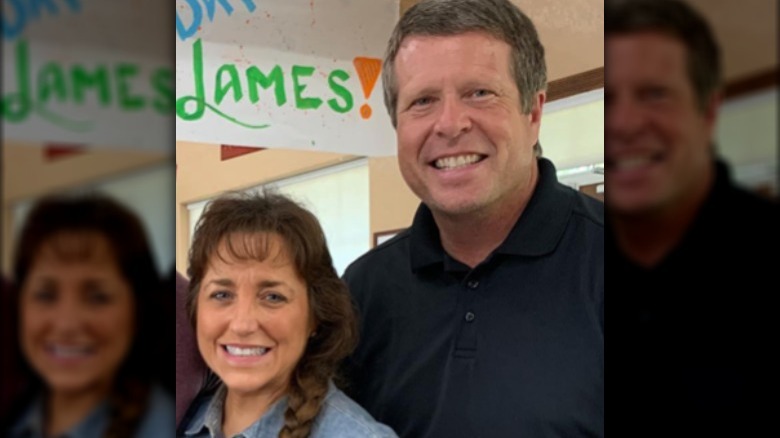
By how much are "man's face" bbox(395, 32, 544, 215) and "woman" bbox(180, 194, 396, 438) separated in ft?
0.53

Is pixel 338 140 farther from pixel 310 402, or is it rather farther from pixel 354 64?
pixel 310 402

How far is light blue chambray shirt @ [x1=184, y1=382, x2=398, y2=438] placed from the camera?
0.85 meters

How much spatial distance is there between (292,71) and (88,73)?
996 millimetres

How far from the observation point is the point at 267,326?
885 mm

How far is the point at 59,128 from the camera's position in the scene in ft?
0.53

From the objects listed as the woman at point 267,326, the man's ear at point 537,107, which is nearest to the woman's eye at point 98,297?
the woman at point 267,326

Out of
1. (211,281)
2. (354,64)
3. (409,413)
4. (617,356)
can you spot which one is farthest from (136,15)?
(354,64)

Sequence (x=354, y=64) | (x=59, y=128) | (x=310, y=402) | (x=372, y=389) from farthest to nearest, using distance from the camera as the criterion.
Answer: (x=354, y=64), (x=372, y=389), (x=310, y=402), (x=59, y=128)

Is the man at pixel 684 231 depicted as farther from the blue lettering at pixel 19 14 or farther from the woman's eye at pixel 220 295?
the woman's eye at pixel 220 295

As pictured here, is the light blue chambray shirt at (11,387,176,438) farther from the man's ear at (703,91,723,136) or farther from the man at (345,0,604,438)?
the man at (345,0,604,438)

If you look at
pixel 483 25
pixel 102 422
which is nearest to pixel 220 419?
pixel 483 25

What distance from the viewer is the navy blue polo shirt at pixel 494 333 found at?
0.87 m

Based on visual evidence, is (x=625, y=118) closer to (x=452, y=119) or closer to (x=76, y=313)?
(x=76, y=313)

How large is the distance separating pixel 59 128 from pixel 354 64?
100 centimetres
